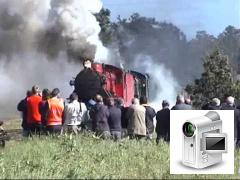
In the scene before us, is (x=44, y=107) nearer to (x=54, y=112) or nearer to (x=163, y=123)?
(x=54, y=112)

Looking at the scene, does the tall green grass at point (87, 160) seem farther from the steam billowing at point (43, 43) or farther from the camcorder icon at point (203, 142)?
the steam billowing at point (43, 43)

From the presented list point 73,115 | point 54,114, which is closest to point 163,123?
point 73,115

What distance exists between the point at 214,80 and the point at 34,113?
25.5 meters

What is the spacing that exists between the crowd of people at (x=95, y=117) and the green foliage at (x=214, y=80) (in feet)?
74.7

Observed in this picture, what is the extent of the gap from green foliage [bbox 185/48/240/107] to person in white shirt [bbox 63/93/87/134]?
74.6ft

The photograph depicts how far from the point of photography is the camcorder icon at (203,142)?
8.34 m

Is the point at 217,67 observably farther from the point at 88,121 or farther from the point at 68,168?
the point at 68,168

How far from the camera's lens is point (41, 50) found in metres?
30.9

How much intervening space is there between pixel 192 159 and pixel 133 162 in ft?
5.77

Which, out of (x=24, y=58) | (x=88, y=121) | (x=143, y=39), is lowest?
(x=88, y=121)

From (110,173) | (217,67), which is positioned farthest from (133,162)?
(217,67)

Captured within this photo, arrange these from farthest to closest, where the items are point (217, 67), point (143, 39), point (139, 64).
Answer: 1. point (143, 39)
2. point (139, 64)
3. point (217, 67)

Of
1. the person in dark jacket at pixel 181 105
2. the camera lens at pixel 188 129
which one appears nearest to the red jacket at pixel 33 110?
the person in dark jacket at pixel 181 105

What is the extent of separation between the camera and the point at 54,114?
1457 cm
